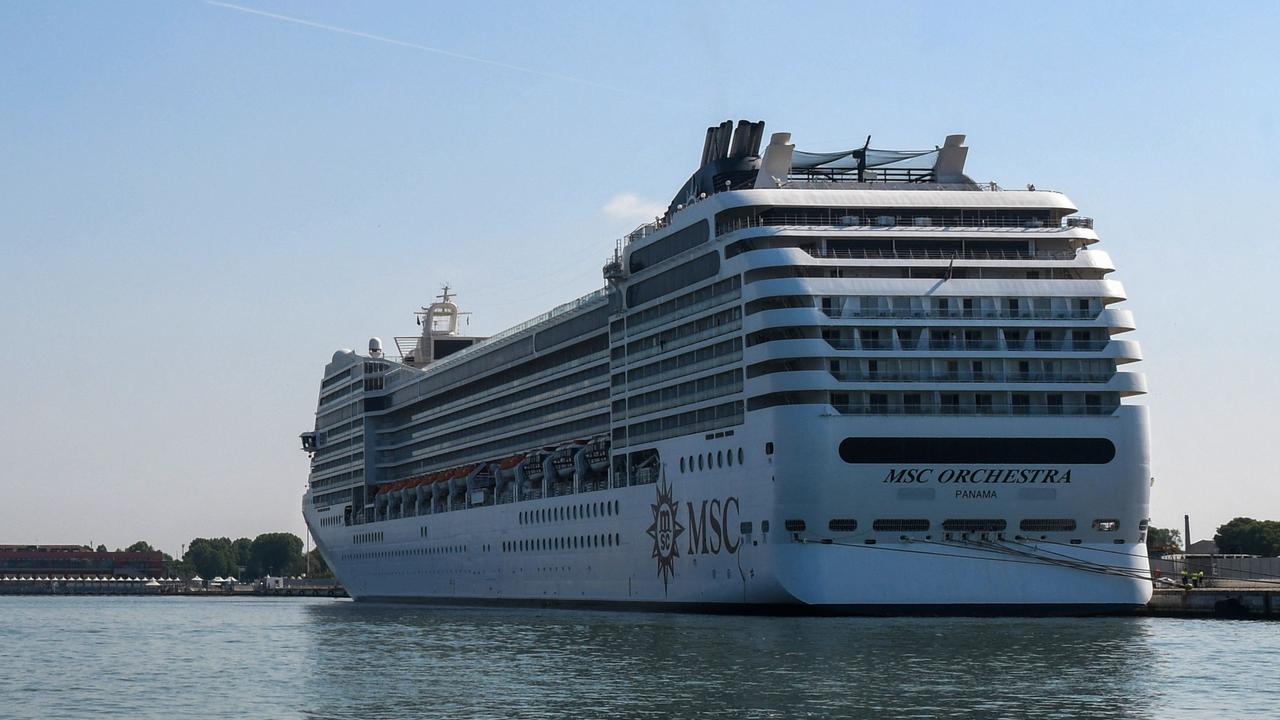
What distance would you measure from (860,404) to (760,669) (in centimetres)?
2054

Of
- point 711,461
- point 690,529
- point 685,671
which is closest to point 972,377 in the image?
point 711,461

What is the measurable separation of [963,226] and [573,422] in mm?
26412

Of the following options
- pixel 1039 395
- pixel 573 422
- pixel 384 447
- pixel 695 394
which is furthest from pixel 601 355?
pixel 384 447

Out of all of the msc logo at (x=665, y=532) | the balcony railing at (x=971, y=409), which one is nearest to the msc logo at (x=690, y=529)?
the msc logo at (x=665, y=532)

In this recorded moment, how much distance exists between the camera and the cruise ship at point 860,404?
5962 cm

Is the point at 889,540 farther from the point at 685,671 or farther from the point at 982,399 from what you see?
the point at 685,671

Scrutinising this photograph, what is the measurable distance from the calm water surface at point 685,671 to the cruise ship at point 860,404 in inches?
86.5

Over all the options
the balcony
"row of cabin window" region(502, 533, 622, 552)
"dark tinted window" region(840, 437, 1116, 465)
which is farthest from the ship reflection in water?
"row of cabin window" region(502, 533, 622, 552)

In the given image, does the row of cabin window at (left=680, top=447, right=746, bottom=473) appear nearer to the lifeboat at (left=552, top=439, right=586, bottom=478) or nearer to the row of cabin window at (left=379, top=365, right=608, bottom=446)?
the row of cabin window at (left=379, top=365, right=608, bottom=446)

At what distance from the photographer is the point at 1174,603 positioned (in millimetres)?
65750

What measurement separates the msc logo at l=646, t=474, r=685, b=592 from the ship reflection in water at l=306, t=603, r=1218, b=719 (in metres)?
5.80

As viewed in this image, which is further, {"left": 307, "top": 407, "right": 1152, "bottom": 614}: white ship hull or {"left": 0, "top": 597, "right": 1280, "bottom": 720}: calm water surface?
{"left": 307, "top": 407, "right": 1152, "bottom": 614}: white ship hull

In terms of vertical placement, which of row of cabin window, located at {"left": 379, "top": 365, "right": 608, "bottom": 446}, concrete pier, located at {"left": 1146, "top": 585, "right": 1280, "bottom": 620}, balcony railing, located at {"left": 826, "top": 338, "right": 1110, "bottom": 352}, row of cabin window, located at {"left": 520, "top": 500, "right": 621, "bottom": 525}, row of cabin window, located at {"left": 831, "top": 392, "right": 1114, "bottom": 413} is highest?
row of cabin window, located at {"left": 379, "top": 365, "right": 608, "bottom": 446}

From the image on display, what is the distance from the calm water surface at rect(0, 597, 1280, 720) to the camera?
35750mm
